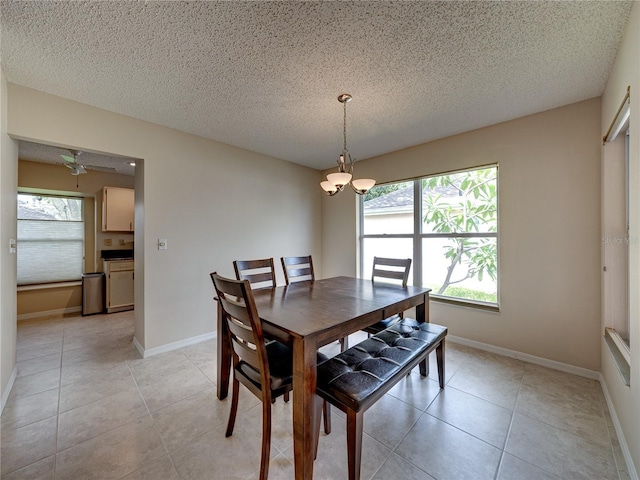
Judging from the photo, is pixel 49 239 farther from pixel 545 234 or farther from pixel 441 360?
pixel 545 234

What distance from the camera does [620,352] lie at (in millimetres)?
1659

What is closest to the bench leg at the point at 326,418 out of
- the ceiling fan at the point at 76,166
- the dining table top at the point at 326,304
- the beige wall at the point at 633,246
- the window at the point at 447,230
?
the dining table top at the point at 326,304

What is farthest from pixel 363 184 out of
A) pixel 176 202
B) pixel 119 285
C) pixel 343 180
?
pixel 119 285

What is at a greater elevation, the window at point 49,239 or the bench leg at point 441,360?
the window at point 49,239

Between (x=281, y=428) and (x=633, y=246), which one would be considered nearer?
(x=633, y=246)

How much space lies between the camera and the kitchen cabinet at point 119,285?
4090 millimetres

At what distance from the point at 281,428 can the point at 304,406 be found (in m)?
0.62

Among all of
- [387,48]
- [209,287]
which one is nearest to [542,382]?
[387,48]

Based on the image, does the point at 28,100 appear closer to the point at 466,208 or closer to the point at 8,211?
the point at 8,211

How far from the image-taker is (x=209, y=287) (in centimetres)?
308

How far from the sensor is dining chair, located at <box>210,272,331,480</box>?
1.23 meters

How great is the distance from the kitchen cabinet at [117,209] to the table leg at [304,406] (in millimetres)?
4602

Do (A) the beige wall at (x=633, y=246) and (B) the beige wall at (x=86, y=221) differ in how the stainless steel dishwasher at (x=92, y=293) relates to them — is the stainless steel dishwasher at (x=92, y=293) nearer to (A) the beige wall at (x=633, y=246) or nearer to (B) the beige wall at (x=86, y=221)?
(B) the beige wall at (x=86, y=221)

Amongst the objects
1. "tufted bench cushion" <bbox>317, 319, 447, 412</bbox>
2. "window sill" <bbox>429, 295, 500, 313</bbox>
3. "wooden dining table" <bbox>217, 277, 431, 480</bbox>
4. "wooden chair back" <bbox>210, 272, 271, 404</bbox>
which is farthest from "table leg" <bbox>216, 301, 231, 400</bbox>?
"window sill" <bbox>429, 295, 500, 313</bbox>
